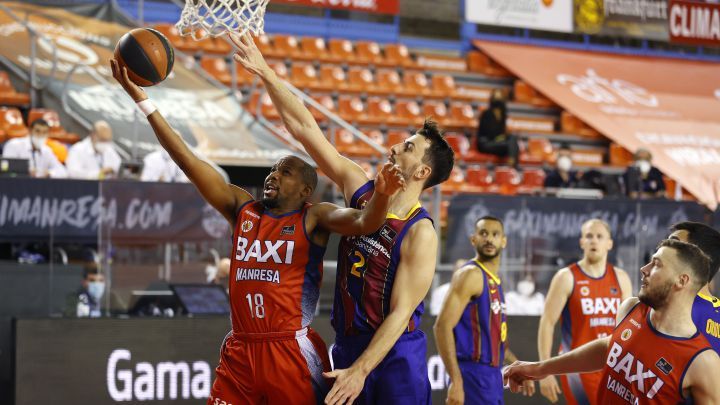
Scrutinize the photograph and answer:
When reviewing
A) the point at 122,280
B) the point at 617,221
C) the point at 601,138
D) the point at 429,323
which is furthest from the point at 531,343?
the point at 601,138

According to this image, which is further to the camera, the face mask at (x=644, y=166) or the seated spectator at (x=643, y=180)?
the face mask at (x=644, y=166)

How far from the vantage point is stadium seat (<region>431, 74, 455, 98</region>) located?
19.3 m

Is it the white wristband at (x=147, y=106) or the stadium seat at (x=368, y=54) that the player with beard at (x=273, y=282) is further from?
the stadium seat at (x=368, y=54)

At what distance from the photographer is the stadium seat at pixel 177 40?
16562 mm

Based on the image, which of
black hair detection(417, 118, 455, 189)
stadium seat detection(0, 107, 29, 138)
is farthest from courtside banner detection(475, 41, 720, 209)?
black hair detection(417, 118, 455, 189)

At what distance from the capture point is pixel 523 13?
64.8 feet

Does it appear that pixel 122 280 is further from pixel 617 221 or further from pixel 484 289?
pixel 617 221

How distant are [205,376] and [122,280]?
3.40ft

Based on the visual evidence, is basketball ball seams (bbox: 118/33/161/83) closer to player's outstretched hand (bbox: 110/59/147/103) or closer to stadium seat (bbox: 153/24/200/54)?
player's outstretched hand (bbox: 110/59/147/103)

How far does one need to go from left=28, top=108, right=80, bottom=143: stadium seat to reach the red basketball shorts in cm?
864

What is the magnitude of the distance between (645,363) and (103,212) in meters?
5.38

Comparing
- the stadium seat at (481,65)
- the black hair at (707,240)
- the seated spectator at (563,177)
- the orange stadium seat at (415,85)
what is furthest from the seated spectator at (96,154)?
the stadium seat at (481,65)

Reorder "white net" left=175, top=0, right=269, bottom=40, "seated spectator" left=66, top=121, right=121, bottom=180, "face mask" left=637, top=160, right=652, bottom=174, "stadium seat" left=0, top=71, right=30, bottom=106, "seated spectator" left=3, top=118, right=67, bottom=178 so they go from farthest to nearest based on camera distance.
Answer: "face mask" left=637, top=160, right=652, bottom=174 < "stadium seat" left=0, top=71, right=30, bottom=106 < "seated spectator" left=66, top=121, right=121, bottom=180 < "seated spectator" left=3, top=118, right=67, bottom=178 < "white net" left=175, top=0, right=269, bottom=40

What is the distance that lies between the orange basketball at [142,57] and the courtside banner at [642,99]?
15233mm
